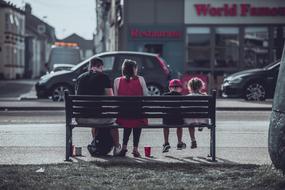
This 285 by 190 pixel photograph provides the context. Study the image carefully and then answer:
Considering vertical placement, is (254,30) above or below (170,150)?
above

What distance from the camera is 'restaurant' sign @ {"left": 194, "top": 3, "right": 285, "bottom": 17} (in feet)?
119

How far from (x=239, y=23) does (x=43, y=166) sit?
93.7 ft

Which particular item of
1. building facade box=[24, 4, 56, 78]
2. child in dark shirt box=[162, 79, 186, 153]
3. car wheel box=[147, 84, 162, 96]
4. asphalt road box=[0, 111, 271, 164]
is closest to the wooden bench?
child in dark shirt box=[162, 79, 186, 153]

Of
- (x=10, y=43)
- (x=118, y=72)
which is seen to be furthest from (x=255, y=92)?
(x=10, y=43)

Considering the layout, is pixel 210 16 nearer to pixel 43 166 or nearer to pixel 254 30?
pixel 254 30

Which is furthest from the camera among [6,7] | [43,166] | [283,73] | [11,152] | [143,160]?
[6,7]

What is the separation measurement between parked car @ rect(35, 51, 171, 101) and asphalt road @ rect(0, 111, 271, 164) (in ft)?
16.0

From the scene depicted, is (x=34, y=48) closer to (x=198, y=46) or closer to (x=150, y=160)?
(x=198, y=46)

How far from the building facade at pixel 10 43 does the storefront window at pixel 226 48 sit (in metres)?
34.7

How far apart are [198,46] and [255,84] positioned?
10.8 metres

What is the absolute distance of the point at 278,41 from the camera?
1443 inches

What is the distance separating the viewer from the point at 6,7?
72.1m

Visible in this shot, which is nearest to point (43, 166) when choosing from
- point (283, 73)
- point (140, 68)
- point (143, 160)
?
point (143, 160)

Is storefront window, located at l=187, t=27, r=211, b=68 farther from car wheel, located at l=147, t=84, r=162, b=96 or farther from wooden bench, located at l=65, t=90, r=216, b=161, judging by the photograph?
wooden bench, located at l=65, t=90, r=216, b=161
